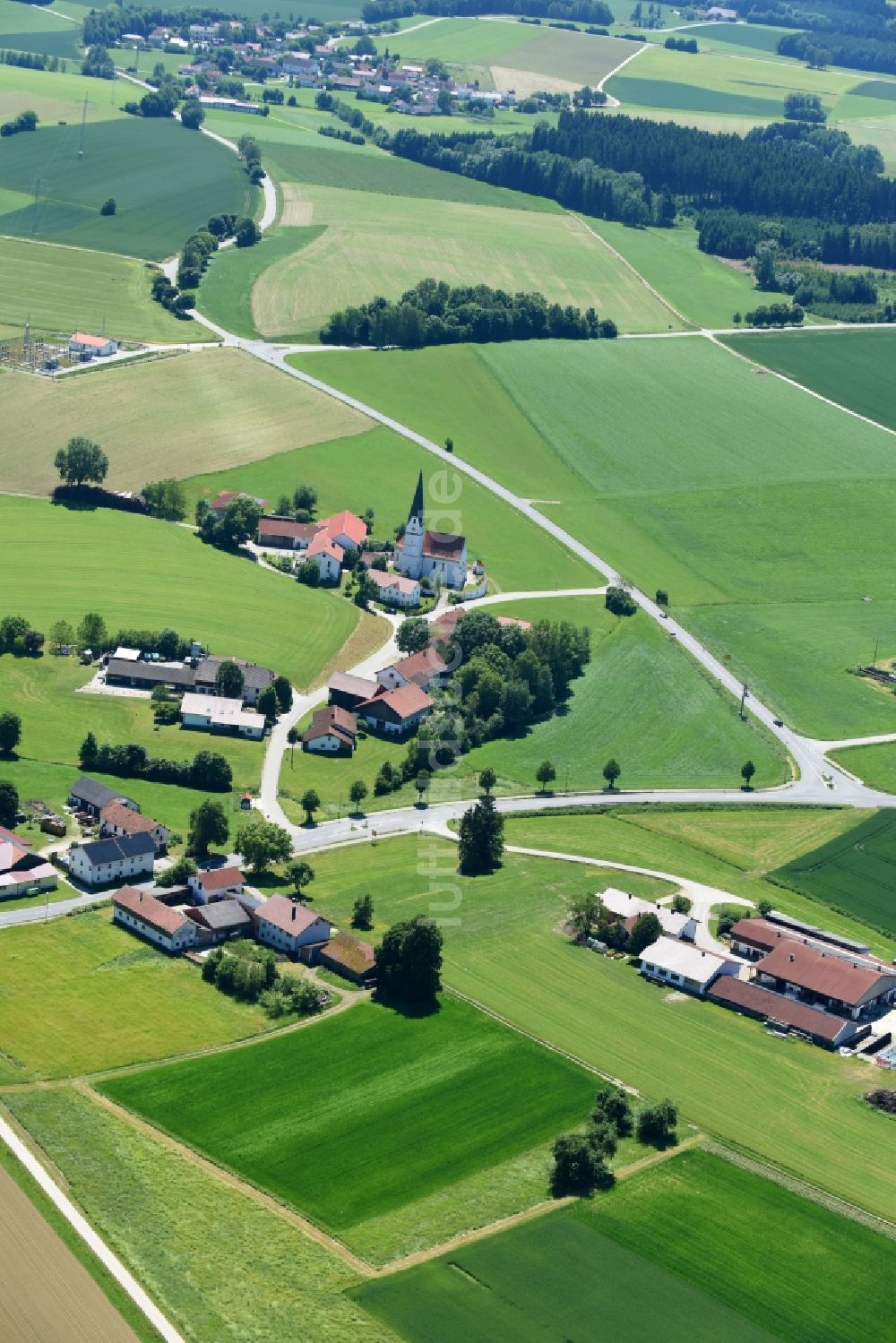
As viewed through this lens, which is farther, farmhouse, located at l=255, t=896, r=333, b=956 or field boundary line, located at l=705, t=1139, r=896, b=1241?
farmhouse, located at l=255, t=896, r=333, b=956

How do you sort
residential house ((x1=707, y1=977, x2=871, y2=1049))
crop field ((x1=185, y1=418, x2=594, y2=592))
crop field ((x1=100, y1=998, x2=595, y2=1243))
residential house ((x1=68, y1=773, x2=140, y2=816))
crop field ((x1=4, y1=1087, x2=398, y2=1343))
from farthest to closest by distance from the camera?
crop field ((x1=185, y1=418, x2=594, y2=592)) < residential house ((x1=68, y1=773, x2=140, y2=816)) < residential house ((x1=707, y1=977, x2=871, y2=1049)) < crop field ((x1=100, y1=998, x2=595, y2=1243)) < crop field ((x1=4, y1=1087, x2=398, y2=1343))

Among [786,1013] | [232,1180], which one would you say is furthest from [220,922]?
[786,1013]

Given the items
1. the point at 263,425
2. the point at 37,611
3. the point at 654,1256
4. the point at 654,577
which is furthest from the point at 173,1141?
the point at 263,425

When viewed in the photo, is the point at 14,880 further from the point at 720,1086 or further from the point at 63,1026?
the point at 720,1086

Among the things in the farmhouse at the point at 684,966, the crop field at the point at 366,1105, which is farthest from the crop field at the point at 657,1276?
the farmhouse at the point at 684,966

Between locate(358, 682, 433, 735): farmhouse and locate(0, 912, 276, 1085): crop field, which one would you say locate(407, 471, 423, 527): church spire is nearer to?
locate(358, 682, 433, 735): farmhouse

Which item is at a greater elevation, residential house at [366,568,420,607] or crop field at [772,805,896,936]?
residential house at [366,568,420,607]

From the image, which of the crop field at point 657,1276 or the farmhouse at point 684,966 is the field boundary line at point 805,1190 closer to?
the crop field at point 657,1276

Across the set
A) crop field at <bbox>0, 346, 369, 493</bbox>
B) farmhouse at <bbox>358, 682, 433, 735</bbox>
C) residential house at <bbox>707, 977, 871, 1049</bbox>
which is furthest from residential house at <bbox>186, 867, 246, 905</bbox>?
crop field at <bbox>0, 346, 369, 493</bbox>

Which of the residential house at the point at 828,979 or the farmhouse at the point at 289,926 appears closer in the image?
the farmhouse at the point at 289,926
